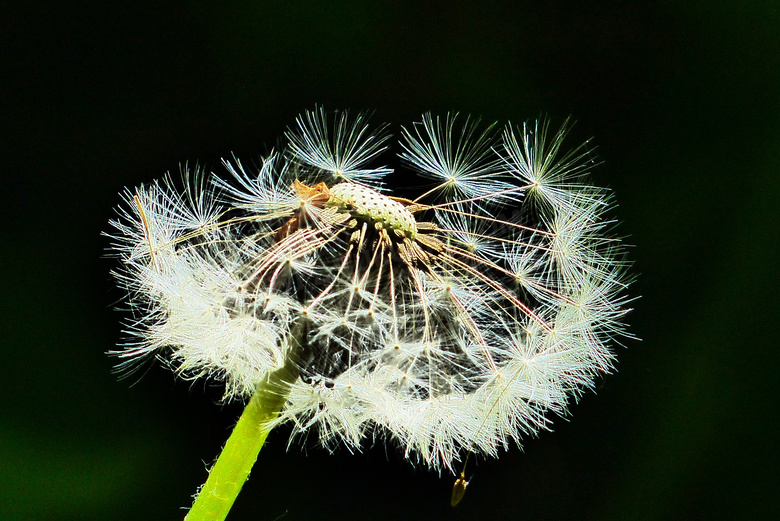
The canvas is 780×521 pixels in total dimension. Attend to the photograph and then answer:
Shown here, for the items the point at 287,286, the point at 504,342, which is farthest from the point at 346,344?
the point at 504,342

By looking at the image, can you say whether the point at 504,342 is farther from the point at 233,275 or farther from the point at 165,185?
the point at 165,185

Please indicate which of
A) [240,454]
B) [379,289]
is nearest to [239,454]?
[240,454]

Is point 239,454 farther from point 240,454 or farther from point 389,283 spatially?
point 389,283

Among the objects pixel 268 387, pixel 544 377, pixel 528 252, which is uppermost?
pixel 528 252

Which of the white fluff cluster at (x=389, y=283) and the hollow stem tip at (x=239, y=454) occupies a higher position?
the white fluff cluster at (x=389, y=283)

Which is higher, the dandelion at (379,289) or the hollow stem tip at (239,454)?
the dandelion at (379,289)

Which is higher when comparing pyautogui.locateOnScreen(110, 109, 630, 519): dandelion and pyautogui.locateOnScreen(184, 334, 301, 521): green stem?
pyautogui.locateOnScreen(110, 109, 630, 519): dandelion
